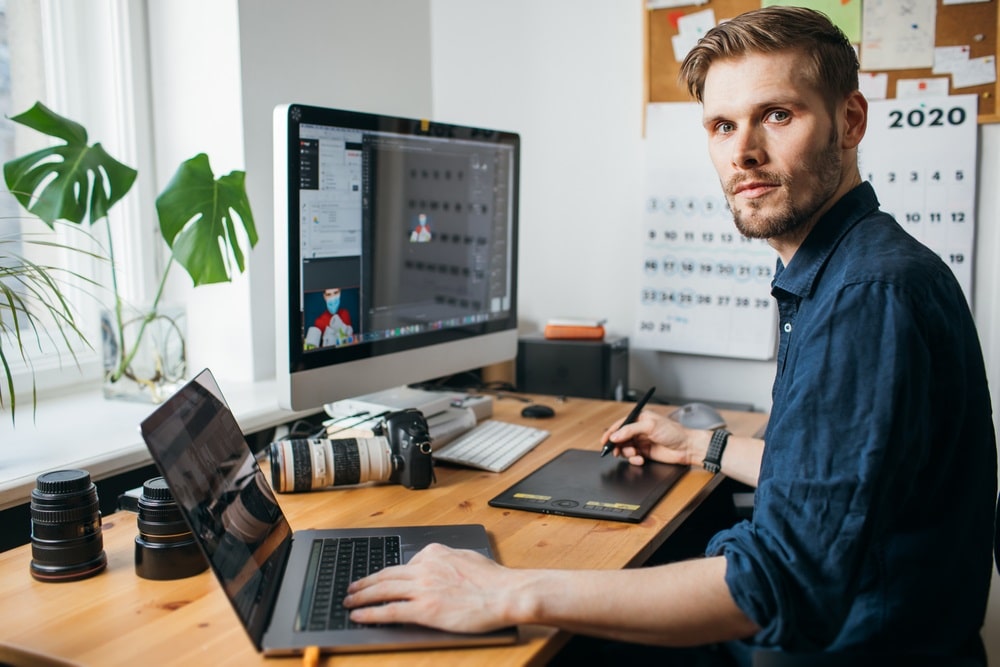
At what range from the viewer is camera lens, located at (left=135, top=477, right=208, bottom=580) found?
115 centimetres

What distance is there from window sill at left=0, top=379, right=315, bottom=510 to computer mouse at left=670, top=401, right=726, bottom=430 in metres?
0.78

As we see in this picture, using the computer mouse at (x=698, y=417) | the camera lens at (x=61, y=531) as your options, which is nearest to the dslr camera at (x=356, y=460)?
the camera lens at (x=61, y=531)

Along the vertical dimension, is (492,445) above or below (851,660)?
above

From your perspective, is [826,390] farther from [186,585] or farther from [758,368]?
[758,368]

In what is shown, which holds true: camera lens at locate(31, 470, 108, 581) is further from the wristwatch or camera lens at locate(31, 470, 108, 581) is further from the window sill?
the wristwatch

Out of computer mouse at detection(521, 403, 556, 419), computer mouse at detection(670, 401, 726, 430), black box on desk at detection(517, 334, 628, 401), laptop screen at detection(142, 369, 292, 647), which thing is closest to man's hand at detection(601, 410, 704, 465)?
computer mouse at detection(670, 401, 726, 430)

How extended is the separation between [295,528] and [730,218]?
1.34 metres

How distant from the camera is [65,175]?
1.60 m

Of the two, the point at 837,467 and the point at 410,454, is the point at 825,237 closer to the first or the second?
the point at 837,467

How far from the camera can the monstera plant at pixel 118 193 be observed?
5.14 feet

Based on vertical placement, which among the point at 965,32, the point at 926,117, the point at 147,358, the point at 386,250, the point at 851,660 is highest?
the point at 965,32

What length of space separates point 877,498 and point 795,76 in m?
0.58

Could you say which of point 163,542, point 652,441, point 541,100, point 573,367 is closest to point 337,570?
point 163,542

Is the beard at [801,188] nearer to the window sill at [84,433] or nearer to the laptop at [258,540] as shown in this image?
the laptop at [258,540]
